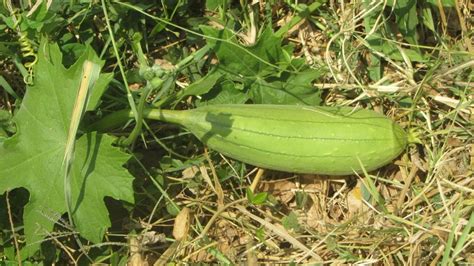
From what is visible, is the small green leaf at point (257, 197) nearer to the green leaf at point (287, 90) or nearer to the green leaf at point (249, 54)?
the green leaf at point (287, 90)

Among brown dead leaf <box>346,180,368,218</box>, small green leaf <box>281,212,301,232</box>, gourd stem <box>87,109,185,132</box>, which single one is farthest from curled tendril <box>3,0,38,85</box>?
brown dead leaf <box>346,180,368,218</box>

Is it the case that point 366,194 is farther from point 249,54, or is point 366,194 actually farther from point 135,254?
point 135,254

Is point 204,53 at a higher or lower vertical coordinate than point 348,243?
higher

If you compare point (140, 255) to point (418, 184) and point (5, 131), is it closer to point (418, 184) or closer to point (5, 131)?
point (5, 131)

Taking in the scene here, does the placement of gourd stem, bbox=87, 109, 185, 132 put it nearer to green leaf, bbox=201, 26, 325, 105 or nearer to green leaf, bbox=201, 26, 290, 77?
green leaf, bbox=201, 26, 325, 105

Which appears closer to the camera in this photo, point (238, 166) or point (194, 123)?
point (194, 123)

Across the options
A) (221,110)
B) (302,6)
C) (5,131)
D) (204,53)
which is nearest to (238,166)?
(221,110)

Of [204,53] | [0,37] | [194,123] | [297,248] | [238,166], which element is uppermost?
[0,37]
